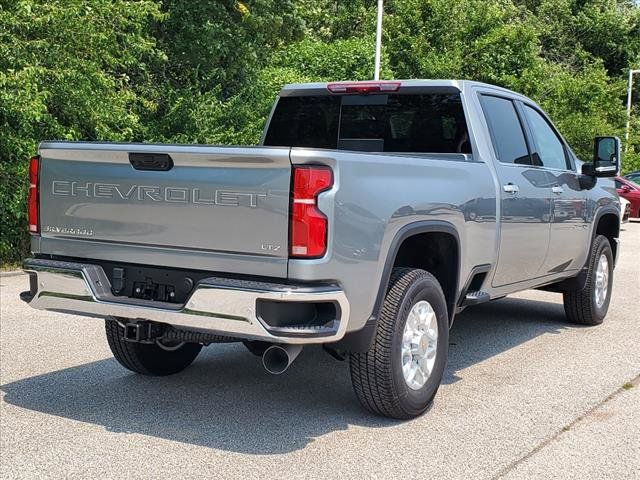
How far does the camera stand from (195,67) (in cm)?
1594

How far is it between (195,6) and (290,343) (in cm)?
1231

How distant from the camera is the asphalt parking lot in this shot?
428 centimetres

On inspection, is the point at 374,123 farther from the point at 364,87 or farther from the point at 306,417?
the point at 306,417

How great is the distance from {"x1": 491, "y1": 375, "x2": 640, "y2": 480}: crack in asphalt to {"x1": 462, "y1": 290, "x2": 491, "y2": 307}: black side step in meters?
0.96

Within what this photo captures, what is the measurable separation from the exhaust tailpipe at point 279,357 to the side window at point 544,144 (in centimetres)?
312

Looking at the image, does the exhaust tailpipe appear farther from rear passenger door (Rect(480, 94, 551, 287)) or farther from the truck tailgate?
rear passenger door (Rect(480, 94, 551, 287))

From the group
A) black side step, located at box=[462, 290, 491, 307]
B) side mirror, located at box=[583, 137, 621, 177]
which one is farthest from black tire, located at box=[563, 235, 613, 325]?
black side step, located at box=[462, 290, 491, 307]

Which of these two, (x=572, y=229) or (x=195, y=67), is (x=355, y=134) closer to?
(x=572, y=229)

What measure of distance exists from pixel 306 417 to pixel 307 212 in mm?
1494

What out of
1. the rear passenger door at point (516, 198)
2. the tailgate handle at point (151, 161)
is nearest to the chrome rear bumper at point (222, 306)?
the tailgate handle at point (151, 161)

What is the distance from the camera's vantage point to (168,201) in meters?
4.49

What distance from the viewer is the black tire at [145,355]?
5.69 metres

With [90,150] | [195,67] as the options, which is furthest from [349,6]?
[90,150]

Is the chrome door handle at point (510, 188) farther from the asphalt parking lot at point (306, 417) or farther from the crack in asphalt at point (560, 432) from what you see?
the crack in asphalt at point (560, 432)
